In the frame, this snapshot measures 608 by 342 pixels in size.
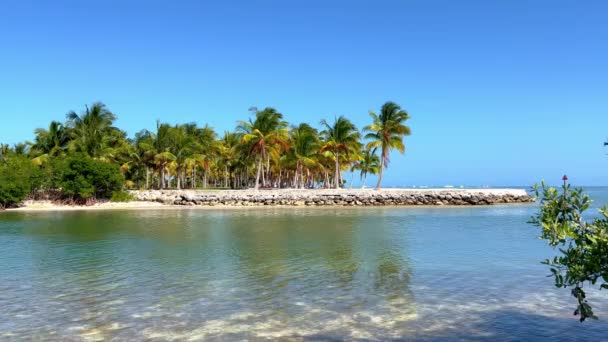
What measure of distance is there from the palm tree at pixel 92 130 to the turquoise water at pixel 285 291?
117ft

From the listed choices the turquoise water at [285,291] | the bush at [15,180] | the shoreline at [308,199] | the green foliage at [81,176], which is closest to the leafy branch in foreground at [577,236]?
the turquoise water at [285,291]

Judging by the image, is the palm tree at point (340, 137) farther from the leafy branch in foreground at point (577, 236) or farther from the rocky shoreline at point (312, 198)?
the leafy branch in foreground at point (577, 236)

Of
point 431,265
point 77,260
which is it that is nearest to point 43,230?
point 77,260

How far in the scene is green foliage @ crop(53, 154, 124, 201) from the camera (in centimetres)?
4797

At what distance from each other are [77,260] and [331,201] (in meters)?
38.8

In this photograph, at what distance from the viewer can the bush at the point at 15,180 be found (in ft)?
149

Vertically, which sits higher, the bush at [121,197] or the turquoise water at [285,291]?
the bush at [121,197]

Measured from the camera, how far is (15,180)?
Result: 46.6m

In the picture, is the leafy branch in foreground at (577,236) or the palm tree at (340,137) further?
the palm tree at (340,137)

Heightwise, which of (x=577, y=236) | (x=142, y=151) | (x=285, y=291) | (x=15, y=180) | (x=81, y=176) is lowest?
(x=285, y=291)

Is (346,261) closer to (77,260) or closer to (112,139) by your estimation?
(77,260)

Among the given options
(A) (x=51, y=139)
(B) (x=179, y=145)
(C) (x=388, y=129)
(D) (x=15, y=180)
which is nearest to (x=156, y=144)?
(B) (x=179, y=145)

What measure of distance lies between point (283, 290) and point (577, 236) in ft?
25.1

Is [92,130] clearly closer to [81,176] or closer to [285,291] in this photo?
[81,176]
